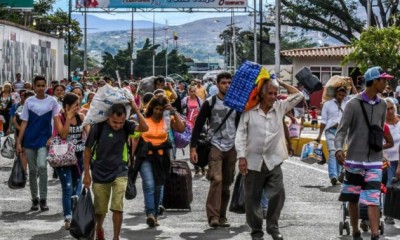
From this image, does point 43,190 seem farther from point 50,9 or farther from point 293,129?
point 50,9

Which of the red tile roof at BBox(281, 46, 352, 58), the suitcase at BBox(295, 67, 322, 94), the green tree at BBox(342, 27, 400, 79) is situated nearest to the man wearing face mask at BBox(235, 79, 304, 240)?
the suitcase at BBox(295, 67, 322, 94)

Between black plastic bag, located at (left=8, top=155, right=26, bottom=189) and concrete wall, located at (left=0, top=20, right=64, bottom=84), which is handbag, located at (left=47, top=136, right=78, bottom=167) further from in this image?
concrete wall, located at (left=0, top=20, right=64, bottom=84)

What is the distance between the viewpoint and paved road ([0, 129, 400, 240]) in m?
12.8

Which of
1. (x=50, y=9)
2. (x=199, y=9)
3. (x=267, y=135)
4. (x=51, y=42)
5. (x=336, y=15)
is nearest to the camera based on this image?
(x=267, y=135)

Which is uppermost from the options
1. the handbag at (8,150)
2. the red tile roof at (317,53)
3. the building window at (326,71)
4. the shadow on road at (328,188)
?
the red tile roof at (317,53)

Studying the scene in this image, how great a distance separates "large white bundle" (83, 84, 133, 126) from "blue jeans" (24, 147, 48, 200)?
3384 millimetres

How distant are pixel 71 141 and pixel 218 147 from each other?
1.61 m

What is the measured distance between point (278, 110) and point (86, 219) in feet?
6.74

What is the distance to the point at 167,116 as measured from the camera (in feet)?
46.6

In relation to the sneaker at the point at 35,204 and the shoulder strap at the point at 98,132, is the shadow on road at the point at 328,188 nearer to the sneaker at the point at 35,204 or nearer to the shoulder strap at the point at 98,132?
the sneaker at the point at 35,204

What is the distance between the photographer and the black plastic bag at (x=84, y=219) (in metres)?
11.5

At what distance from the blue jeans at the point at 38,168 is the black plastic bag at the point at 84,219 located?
3503 millimetres

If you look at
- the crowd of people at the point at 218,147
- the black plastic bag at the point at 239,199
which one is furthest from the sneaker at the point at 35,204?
the black plastic bag at the point at 239,199

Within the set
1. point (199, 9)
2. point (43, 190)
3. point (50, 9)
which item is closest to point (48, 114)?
point (43, 190)
